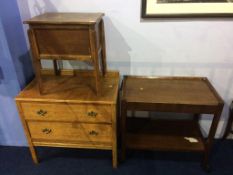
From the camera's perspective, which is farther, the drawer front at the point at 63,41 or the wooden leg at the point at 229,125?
the wooden leg at the point at 229,125

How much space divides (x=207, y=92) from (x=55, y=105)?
112 centimetres

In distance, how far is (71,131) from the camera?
5.33 feet

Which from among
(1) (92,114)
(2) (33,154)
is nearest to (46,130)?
(2) (33,154)

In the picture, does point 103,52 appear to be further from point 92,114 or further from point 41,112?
point 41,112

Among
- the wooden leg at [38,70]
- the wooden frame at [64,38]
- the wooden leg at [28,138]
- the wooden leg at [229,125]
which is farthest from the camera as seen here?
the wooden leg at [229,125]

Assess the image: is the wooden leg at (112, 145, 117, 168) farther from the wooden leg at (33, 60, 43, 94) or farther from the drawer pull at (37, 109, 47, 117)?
the wooden leg at (33, 60, 43, 94)

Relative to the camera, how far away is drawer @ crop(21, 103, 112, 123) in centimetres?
150

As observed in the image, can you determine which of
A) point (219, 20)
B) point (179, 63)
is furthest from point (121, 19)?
point (219, 20)

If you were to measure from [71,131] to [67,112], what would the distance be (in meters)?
0.18

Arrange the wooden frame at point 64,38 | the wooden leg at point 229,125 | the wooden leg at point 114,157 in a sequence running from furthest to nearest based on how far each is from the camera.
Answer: the wooden leg at point 229,125
the wooden leg at point 114,157
the wooden frame at point 64,38

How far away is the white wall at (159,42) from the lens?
1.62 metres

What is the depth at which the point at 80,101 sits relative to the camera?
4.82 ft

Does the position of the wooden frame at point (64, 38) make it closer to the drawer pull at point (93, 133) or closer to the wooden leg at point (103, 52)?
the wooden leg at point (103, 52)

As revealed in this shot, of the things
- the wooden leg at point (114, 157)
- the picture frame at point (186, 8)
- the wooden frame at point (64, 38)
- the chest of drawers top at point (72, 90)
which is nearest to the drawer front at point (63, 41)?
the wooden frame at point (64, 38)
